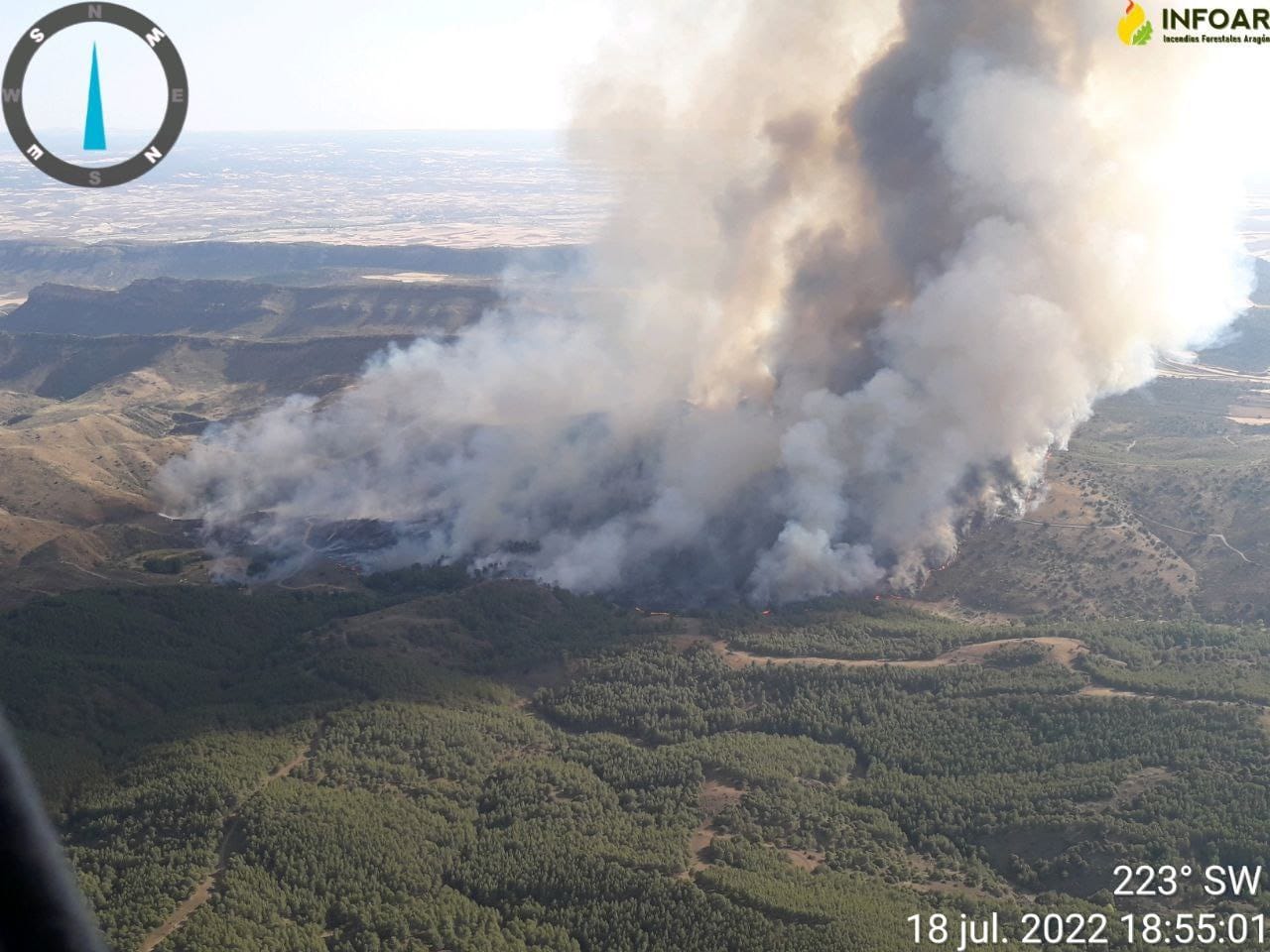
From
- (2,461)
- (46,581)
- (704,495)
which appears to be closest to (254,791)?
(46,581)

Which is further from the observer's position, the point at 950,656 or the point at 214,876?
the point at 950,656
